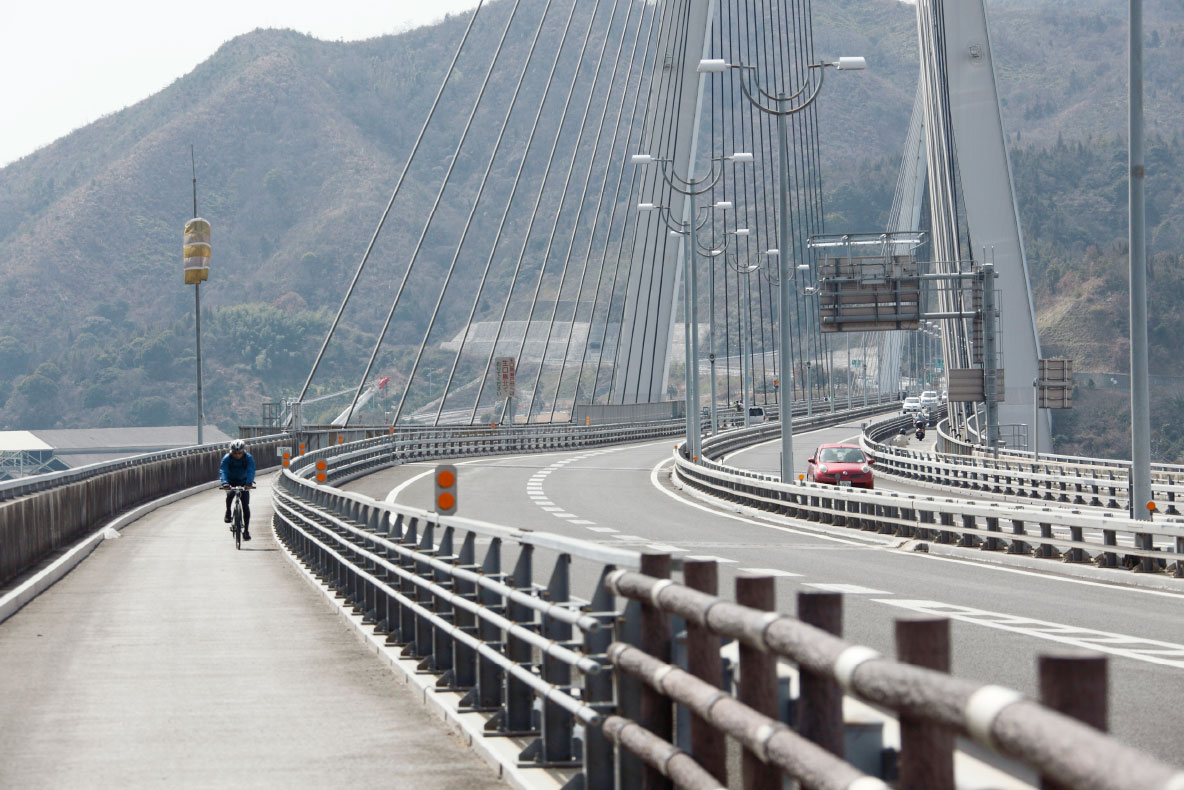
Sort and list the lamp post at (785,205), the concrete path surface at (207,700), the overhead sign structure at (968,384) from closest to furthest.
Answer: the concrete path surface at (207,700) → the lamp post at (785,205) → the overhead sign structure at (968,384)

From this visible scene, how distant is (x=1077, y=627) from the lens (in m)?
14.5

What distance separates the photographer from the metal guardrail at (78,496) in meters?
20.3

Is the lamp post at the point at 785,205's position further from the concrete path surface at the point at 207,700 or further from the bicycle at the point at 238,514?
the concrete path surface at the point at 207,700

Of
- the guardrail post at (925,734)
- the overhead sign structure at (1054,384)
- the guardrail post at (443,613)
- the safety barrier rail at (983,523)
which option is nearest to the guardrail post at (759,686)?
the guardrail post at (925,734)

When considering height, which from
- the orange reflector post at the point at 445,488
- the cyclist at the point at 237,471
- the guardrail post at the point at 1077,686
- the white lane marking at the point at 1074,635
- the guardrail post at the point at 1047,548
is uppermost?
the guardrail post at the point at 1077,686

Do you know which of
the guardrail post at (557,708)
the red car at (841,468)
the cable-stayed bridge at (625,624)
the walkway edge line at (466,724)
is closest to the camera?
the cable-stayed bridge at (625,624)

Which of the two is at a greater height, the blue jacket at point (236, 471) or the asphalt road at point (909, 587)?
the blue jacket at point (236, 471)

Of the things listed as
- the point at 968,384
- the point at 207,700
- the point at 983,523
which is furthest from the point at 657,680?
the point at 968,384

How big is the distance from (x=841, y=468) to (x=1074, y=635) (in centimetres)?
3031

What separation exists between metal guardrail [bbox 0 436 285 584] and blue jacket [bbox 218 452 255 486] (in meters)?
2.50

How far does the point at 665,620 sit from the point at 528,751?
87.0 inches

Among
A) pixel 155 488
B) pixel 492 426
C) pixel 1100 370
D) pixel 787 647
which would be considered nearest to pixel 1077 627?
pixel 787 647

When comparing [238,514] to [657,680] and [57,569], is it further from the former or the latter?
[657,680]

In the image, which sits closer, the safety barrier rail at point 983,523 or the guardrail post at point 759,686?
the guardrail post at point 759,686
